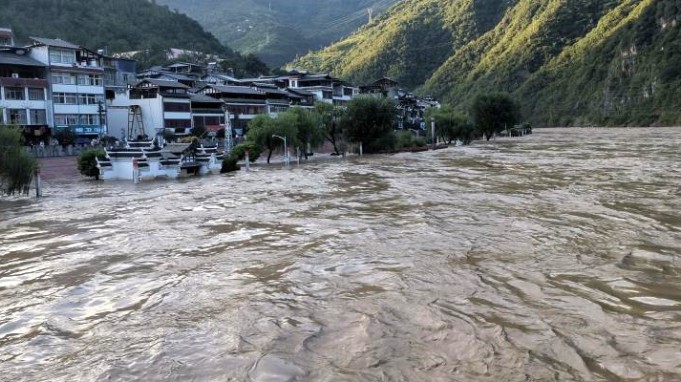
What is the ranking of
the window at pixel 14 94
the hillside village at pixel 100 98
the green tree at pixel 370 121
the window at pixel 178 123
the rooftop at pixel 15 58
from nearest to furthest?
1. the rooftop at pixel 15 58
2. the window at pixel 14 94
3. the hillside village at pixel 100 98
4. the green tree at pixel 370 121
5. the window at pixel 178 123

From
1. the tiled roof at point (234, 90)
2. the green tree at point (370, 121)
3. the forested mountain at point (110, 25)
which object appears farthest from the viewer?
the forested mountain at point (110, 25)

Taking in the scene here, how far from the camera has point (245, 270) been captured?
12.7m

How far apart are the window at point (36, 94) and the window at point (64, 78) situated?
2044 millimetres

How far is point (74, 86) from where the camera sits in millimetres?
60938

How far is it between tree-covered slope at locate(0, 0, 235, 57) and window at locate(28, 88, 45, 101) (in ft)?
147

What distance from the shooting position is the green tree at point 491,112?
3524 inches

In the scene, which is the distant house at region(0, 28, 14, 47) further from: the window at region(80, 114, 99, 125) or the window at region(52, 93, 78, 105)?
the window at region(80, 114, 99, 125)

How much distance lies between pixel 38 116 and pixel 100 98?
7.84m

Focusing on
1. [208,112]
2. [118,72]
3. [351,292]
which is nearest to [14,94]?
[208,112]

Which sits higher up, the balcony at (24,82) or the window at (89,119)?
the balcony at (24,82)

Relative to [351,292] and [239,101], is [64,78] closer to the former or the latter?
[239,101]

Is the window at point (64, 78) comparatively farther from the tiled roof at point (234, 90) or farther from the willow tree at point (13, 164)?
the willow tree at point (13, 164)

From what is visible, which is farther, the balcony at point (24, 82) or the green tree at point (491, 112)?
the green tree at point (491, 112)

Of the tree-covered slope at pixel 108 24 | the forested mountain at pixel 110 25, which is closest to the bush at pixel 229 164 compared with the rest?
the forested mountain at pixel 110 25
